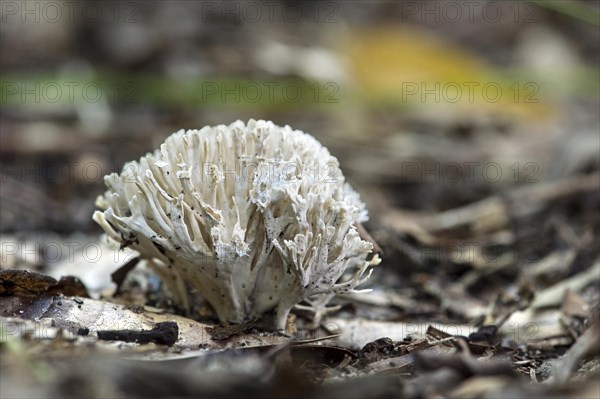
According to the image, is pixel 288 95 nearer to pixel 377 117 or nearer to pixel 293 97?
pixel 293 97

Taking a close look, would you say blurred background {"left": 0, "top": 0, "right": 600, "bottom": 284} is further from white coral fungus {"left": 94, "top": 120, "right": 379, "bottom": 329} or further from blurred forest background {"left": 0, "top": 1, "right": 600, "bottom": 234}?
white coral fungus {"left": 94, "top": 120, "right": 379, "bottom": 329}

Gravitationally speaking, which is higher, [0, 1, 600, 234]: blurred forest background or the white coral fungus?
[0, 1, 600, 234]: blurred forest background

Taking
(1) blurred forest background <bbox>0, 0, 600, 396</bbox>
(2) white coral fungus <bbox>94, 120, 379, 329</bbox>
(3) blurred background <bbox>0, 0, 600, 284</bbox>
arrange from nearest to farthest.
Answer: (2) white coral fungus <bbox>94, 120, 379, 329</bbox> → (1) blurred forest background <bbox>0, 0, 600, 396</bbox> → (3) blurred background <bbox>0, 0, 600, 284</bbox>

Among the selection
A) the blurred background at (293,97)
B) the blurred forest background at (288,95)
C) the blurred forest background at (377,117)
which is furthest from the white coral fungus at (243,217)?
the blurred forest background at (288,95)

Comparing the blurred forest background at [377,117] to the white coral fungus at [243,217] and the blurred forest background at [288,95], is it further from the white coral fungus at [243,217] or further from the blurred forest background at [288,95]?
the white coral fungus at [243,217]

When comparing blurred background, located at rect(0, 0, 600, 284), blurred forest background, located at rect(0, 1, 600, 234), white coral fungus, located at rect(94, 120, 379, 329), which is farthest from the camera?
blurred forest background, located at rect(0, 1, 600, 234)

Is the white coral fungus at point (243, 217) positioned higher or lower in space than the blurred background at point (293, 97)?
lower

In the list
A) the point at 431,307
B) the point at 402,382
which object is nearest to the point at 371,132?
the point at 431,307

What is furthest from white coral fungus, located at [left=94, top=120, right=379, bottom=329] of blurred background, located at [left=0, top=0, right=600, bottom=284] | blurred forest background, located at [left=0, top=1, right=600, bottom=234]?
blurred forest background, located at [left=0, top=1, right=600, bottom=234]

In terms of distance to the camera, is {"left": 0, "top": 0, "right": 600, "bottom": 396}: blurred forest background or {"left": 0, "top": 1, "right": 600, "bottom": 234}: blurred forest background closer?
{"left": 0, "top": 0, "right": 600, "bottom": 396}: blurred forest background
